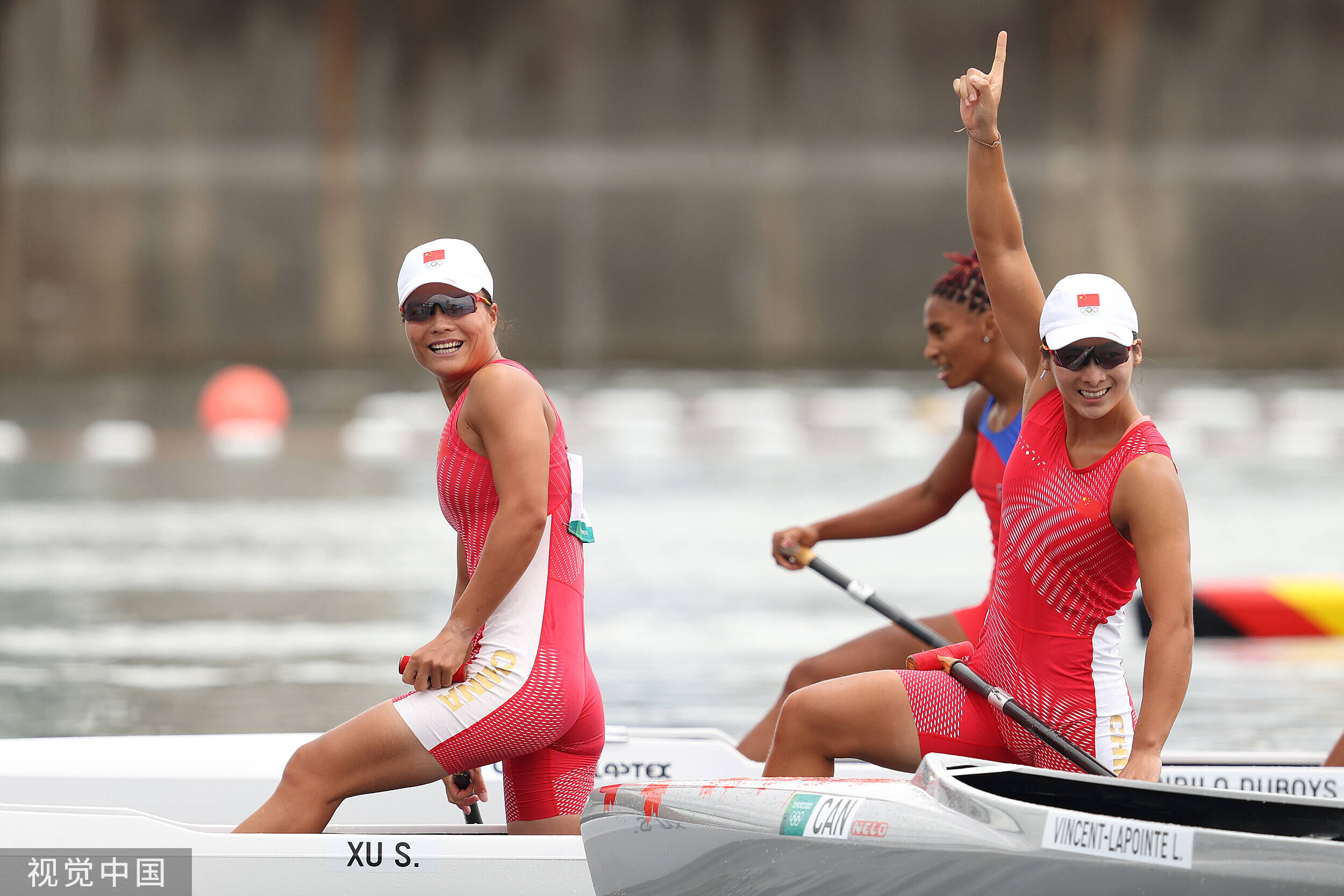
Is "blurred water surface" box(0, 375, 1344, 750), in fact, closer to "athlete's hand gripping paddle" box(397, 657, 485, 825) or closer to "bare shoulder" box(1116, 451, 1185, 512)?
"athlete's hand gripping paddle" box(397, 657, 485, 825)

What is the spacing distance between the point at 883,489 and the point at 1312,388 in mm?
8414

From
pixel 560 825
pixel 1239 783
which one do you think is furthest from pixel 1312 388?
pixel 560 825

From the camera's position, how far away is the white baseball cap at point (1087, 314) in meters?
3.25

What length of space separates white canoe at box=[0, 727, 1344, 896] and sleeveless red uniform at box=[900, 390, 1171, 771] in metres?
0.20

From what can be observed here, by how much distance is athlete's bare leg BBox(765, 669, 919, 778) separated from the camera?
3.49m

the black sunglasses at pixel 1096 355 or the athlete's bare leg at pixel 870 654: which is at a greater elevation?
the black sunglasses at pixel 1096 355

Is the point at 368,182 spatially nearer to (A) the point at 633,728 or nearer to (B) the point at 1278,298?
(B) the point at 1278,298

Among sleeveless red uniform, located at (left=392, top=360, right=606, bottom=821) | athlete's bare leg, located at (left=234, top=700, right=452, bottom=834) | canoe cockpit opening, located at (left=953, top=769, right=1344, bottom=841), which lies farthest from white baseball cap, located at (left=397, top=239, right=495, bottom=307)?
canoe cockpit opening, located at (left=953, top=769, right=1344, bottom=841)

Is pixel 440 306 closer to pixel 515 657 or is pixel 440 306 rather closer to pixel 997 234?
pixel 515 657

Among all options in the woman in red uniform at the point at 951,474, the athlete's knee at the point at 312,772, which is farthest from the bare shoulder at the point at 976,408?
the athlete's knee at the point at 312,772

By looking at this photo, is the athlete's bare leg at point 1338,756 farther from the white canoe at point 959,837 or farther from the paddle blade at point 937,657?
the white canoe at point 959,837

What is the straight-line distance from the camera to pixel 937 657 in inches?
142

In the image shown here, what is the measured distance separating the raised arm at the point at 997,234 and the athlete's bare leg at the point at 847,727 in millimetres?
764

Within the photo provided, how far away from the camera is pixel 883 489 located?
11766mm
